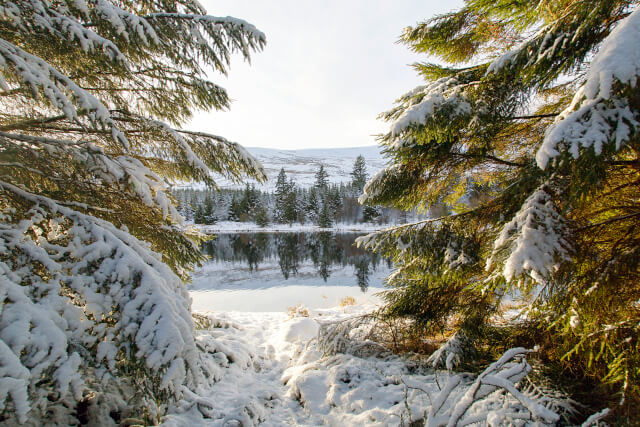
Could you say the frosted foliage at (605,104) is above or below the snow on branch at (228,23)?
below

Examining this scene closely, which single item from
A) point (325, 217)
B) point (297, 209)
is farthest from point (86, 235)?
point (297, 209)

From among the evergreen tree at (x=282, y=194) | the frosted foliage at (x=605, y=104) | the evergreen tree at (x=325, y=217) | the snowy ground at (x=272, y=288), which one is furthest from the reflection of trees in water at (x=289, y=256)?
the evergreen tree at (x=282, y=194)

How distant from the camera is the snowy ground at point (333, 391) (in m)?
2.25

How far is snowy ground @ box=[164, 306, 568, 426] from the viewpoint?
225 cm

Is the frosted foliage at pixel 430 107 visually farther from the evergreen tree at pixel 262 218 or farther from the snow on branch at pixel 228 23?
the evergreen tree at pixel 262 218

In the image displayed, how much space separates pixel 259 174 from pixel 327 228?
4477 cm

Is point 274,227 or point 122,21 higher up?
point 122,21

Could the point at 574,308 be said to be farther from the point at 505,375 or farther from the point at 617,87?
the point at 617,87

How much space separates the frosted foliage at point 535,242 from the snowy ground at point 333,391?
21.9 inches

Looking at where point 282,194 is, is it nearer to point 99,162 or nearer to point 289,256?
point 289,256

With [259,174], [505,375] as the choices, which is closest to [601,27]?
[505,375]

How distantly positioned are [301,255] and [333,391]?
23299mm

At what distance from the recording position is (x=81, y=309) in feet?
5.60

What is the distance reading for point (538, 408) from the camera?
141cm
